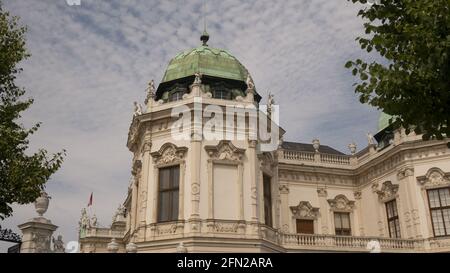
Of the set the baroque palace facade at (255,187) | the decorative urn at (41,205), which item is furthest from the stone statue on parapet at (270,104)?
the decorative urn at (41,205)

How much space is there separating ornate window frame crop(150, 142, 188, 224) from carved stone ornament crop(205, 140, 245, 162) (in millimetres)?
1274

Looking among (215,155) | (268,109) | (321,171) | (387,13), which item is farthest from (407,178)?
(387,13)

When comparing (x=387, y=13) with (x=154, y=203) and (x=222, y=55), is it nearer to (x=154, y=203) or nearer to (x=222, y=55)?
(x=154, y=203)

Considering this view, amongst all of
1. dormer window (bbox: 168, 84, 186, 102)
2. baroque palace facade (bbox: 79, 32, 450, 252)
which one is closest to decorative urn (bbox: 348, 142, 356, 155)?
baroque palace facade (bbox: 79, 32, 450, 252)

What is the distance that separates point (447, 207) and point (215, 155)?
12.7m

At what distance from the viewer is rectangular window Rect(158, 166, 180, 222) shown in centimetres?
2272

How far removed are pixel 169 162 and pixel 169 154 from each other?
39 cm

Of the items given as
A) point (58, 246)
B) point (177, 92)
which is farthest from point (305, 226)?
point (58, 246)

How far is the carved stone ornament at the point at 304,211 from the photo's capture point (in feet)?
96.2

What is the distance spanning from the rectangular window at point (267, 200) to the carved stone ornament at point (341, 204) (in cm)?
660

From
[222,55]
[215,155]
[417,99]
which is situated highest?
[222,55]

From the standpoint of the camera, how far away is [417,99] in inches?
385

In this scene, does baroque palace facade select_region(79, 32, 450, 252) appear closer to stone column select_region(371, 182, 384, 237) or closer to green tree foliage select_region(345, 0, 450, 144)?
stone column select_region(371, 182, 384, 237)
